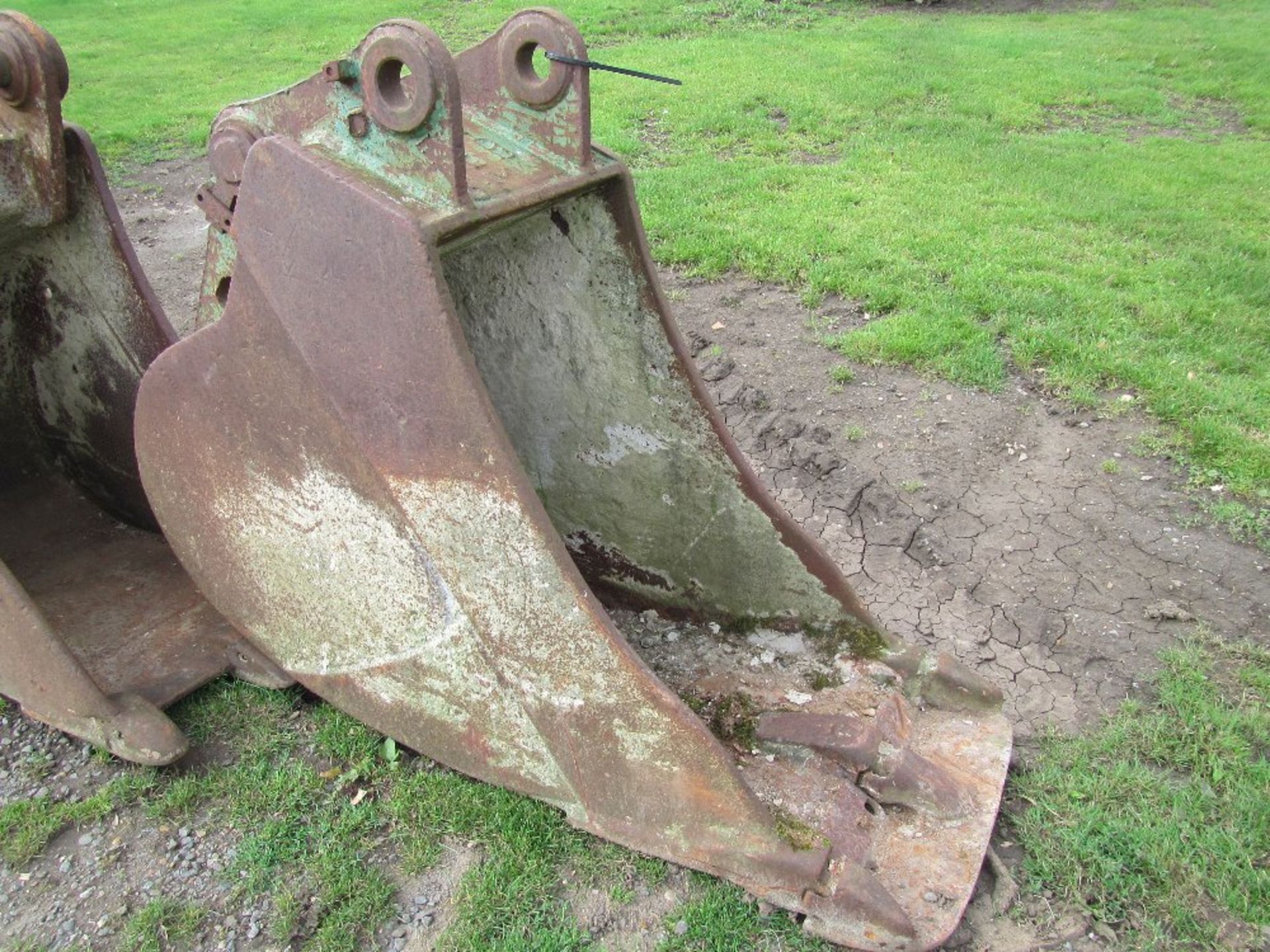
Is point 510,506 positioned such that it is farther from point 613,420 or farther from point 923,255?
point 923,255

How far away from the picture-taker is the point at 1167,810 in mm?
2449

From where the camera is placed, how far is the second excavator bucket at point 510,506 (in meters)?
1.95

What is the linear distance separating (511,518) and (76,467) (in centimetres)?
211

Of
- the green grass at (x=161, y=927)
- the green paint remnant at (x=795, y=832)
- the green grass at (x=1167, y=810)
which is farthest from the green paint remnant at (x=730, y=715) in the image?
the green grass at (x=161, y=927)

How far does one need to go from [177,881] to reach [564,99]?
1.95 meters

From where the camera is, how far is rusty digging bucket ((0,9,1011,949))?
1958 mm

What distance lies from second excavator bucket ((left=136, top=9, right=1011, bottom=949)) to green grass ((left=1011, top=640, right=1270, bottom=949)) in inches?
8.6

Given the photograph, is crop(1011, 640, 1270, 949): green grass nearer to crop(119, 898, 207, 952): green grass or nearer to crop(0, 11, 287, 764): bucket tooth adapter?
crop(119, 898, 207, 952): green grass

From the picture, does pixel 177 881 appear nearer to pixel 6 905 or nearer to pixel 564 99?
pixel 6 905

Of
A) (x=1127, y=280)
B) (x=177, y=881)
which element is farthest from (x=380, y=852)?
(x=1127, y=280)

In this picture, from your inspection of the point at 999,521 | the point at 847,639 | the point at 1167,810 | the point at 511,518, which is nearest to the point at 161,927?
the point at 511,518

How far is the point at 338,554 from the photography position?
7.35 ft

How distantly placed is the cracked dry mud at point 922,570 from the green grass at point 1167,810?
79 mm

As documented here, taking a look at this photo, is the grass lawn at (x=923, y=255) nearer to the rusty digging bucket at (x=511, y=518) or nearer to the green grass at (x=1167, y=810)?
the green grass at (x=1167, y=810)
